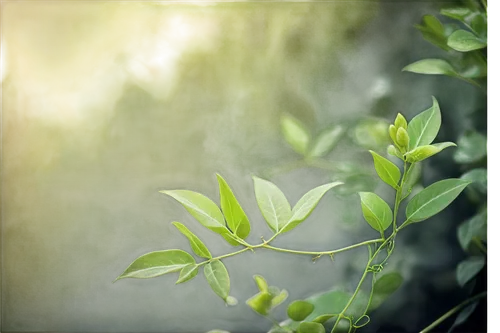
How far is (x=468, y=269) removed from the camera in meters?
0.70

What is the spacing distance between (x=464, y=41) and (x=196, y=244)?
52 centimetres

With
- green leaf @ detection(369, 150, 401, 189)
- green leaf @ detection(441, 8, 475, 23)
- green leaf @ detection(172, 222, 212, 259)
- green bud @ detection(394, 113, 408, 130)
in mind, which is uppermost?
green leaf @ detection(441, 8, 475, 23)

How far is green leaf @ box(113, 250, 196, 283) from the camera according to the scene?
691mm

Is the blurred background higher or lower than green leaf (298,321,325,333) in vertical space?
higher

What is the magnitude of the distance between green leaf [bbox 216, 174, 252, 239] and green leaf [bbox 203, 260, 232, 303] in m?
0.06

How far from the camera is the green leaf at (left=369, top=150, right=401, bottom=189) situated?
0.67 meters

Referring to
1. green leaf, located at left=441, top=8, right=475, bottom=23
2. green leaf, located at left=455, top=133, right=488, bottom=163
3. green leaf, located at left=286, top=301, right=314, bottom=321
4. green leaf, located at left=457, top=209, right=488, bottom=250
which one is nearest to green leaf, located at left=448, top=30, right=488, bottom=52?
green leaf, located at left=441, top=8, right=475, bottom=23

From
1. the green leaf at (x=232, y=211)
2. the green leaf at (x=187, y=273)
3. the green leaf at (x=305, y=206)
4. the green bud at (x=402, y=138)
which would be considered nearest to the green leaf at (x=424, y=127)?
the green bud at (x=402, y=138)

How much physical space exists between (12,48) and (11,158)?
0.57 feet

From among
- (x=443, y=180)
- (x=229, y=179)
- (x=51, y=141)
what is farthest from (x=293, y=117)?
(x=51, y=141)

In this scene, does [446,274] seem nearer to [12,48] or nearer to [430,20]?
[430,20]

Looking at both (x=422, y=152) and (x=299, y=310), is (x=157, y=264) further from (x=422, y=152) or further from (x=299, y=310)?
(x=422, y=152)

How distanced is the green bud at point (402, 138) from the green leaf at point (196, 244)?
0.33m

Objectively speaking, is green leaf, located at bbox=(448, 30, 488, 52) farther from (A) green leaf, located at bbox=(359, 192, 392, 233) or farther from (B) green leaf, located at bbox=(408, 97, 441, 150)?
(A) green leaf, located at bbox=(359, 192, 392, 233)
